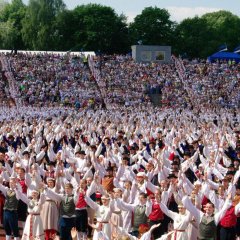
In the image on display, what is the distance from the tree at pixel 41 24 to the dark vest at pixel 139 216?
5374cm

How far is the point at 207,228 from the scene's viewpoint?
1127 centimetres

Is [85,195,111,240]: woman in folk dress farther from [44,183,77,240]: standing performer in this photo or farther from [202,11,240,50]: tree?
[202,11,240,50]: tree

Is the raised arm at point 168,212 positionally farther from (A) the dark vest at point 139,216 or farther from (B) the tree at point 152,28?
(B) the tree at point 152,28

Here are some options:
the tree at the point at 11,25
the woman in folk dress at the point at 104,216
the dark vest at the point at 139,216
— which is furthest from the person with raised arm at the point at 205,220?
the tree at the point at 11,25

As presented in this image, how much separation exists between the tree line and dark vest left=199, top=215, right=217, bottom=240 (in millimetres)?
51190

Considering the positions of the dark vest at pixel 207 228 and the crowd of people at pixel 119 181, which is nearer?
the dark vest at pixel 207 228

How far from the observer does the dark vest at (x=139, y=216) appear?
1213cm

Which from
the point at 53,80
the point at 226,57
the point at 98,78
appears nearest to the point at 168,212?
the point at 53,80

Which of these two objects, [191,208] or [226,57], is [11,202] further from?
[226,57]

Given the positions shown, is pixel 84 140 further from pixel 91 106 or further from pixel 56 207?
A: pixel 91 106

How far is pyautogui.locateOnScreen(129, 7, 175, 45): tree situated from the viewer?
67.1 metres

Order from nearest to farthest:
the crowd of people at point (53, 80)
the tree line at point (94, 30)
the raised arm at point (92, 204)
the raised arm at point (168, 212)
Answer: the raised arm at point (168, 212) < the raised arm at point (92, 204) < the crowd of people at point (53, 80) < the tree line at point (94, 30)

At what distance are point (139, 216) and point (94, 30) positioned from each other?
173 feet

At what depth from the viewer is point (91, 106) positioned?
40.9 m
